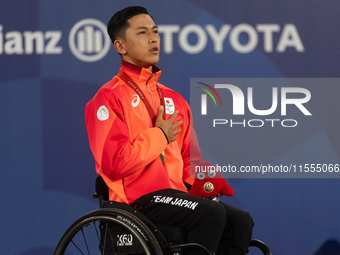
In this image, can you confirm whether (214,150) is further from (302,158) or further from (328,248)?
(328,248)

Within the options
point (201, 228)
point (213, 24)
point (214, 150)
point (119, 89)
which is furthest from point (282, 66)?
point (201, 228)

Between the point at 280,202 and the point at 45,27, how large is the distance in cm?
212

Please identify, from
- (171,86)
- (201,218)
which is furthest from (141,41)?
(171,86)

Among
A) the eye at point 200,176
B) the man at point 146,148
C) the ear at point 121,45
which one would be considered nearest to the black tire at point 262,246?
the man at point 146,148

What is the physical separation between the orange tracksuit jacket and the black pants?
9cm

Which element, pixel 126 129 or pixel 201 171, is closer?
pixel 126 129

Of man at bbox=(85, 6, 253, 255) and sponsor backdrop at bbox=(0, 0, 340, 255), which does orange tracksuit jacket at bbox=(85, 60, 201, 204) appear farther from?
sponsor backdrop at bbox=(0, 0, 340, 255)

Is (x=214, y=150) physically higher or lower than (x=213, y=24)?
lower

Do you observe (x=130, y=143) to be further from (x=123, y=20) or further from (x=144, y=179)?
(x=123, y=20)

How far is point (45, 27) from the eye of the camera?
3.20 m

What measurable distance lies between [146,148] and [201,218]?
38 cm

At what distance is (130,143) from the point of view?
6.49 ft

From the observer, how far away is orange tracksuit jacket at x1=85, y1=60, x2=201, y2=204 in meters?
1.92

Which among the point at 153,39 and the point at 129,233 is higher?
the point at 153,39
